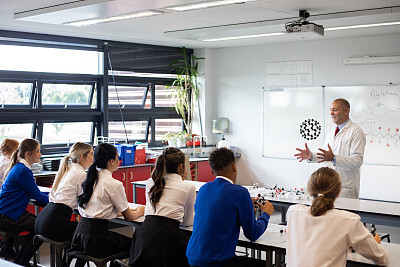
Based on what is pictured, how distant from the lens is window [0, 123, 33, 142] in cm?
729

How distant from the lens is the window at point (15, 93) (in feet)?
23.7

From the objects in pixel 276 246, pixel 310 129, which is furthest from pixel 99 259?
pixel 310 129

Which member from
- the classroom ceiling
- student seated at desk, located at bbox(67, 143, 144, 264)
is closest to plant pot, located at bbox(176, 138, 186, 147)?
the classroom ceiling

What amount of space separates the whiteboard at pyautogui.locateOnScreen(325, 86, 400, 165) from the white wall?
4.6 inches

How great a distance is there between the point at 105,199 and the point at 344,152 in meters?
2.48

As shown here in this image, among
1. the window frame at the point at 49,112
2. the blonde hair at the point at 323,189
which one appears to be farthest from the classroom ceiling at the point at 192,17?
the blonde hair at the point at 323,189

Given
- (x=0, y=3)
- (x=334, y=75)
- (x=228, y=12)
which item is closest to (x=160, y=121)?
(x=334, y=75)

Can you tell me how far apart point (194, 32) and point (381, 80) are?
110 inches

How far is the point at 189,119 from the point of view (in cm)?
943

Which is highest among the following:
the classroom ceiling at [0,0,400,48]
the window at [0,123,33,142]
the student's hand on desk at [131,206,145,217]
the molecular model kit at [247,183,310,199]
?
the classroom ceiling at [0,0,400,48]

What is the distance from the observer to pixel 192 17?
6168mm

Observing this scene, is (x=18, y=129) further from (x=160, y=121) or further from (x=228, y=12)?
(x=228, y=12)

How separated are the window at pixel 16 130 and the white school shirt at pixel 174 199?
166 inches

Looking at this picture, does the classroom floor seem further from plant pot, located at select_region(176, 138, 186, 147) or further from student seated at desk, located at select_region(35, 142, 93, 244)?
plant pot, located at select_region(176, 138, 186, 147)
